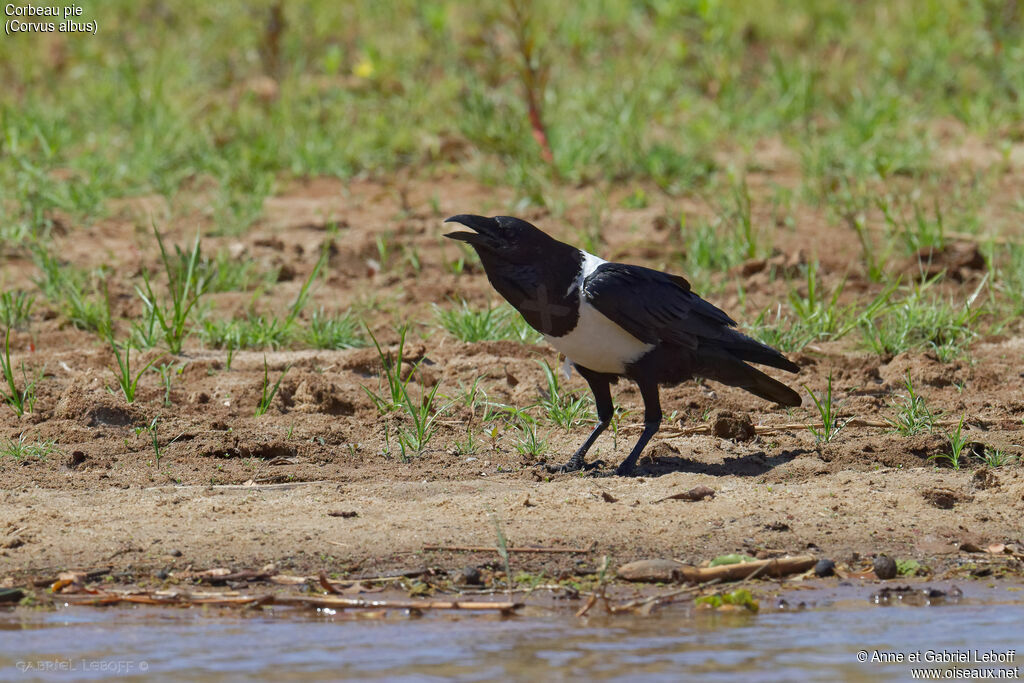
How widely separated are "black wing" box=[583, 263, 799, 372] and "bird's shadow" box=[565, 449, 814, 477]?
14.0 inches

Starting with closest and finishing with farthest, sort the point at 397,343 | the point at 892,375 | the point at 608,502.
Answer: the point at 608,502
the point at 892,375
the point at 397,343

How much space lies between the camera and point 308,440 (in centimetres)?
510

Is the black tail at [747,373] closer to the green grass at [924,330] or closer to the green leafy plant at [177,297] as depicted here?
the green grass at [924,330]

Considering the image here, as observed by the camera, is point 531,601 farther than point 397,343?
No

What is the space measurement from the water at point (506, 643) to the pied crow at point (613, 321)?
1369mm

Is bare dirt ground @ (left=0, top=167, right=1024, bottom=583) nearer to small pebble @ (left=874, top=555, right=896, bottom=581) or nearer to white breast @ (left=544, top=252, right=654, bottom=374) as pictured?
small pebble @ (left=874, top=555, right=896, bottom=581)

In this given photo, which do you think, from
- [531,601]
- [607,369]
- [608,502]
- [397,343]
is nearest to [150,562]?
[531,601]

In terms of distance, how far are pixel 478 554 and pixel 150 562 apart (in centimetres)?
97

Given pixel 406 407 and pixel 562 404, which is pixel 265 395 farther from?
pixel 562 404

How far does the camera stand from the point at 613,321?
483cm

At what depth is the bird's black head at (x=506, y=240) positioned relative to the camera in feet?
16.1

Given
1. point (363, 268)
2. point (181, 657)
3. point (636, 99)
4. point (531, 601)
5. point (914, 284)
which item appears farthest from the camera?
point (636, 99)

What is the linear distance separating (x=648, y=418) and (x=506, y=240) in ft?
2.79

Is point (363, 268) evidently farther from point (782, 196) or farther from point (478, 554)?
point (478, 554)
